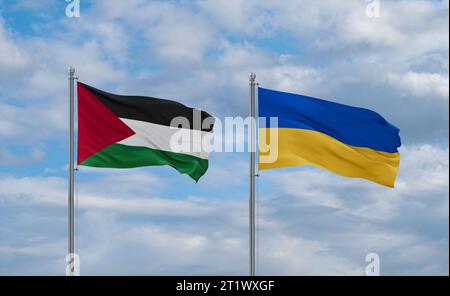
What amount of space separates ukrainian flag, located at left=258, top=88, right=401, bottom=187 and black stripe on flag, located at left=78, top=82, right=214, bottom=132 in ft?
7.51

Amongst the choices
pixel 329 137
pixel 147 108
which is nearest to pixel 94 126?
pixel 147 108

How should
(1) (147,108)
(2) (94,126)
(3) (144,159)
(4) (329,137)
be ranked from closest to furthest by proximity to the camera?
(2) (94,126), (3) (144,159), (1) (147,108), (4) (329,137)

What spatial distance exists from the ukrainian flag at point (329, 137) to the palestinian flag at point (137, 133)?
85.2 inches

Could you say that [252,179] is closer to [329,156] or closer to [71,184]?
[329,156]

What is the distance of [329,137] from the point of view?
24.0m

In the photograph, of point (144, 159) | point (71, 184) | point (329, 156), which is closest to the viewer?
point (71, 184)

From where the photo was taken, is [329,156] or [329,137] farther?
[329,137]

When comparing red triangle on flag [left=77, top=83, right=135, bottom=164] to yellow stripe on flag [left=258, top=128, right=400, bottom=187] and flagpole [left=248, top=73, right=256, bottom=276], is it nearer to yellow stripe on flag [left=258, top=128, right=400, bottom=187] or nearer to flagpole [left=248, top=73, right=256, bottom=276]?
flagpole [left=248, top=73, right=256, bottom=276]

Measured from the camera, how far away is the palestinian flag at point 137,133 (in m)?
22.8

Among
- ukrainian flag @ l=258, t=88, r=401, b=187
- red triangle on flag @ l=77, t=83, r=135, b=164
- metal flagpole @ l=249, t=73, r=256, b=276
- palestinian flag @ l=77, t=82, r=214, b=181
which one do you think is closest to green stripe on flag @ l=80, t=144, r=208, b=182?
palestinian flag @ l=77, t=82, r=214, b=181

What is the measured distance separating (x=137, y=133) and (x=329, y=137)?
6192 mm

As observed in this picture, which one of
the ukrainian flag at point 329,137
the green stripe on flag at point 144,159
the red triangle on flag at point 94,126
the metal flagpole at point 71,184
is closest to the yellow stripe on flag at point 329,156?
the ukrainian flag at point 329,137
